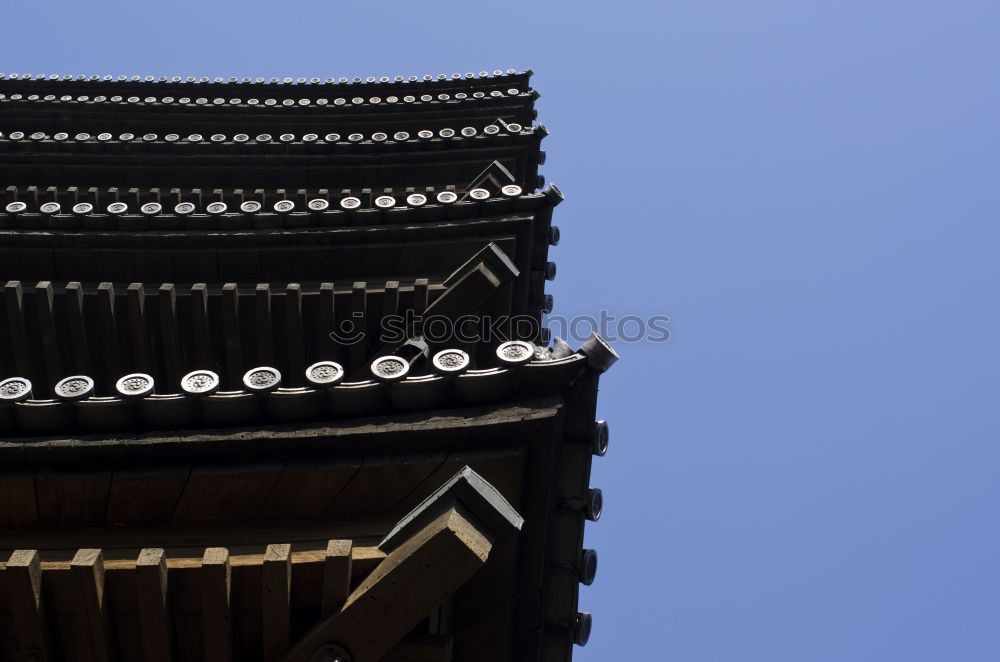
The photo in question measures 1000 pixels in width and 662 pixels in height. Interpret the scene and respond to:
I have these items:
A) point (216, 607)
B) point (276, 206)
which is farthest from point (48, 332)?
point (216, 607)

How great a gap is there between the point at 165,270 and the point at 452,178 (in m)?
5.52

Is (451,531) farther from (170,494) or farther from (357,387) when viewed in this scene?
(170,494)

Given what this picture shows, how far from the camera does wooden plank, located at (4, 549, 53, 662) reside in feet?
23.5

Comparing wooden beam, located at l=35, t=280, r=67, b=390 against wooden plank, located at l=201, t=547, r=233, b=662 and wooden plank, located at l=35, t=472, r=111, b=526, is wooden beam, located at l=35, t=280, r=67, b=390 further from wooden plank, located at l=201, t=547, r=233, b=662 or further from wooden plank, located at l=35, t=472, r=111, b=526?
wooden plank, located at l=201, t=547, r=233, b=662

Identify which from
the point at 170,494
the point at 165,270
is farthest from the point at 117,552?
the point at 165,270

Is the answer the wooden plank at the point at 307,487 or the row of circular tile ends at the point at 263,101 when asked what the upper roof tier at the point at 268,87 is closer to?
the row of circular tile ends at the point at 263,101

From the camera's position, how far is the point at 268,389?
335 inches

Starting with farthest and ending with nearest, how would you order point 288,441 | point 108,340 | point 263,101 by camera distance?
point 263,101 < point 108,340 < point 288,441

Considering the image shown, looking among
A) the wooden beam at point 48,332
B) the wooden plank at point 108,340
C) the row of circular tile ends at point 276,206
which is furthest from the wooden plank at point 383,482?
the row of circular tile ends at point 276,206

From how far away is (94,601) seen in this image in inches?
288

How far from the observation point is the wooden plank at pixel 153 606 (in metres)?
7.26

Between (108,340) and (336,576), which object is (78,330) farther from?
(336,576)

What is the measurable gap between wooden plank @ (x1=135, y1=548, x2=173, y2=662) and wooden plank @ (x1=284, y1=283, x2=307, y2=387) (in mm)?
5282

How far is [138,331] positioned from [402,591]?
6.44 m
